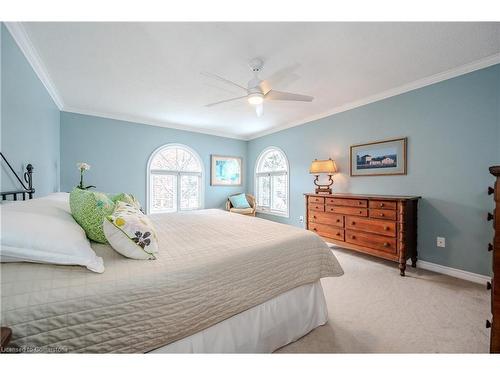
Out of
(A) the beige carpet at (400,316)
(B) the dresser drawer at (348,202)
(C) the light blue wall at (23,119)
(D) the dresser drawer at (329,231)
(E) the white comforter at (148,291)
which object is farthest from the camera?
(D) the dresser drawer at (329,231)

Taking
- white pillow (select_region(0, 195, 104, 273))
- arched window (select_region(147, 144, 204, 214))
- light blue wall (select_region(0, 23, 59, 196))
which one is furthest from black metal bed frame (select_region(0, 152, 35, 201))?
arched window (select_region(147, 144, 204, 214))

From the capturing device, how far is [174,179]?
4.68 metres

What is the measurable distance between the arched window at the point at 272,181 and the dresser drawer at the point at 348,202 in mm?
1563

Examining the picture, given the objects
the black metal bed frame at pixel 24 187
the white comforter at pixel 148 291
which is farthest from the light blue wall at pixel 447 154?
the black metal bed frame at pixel 24 187

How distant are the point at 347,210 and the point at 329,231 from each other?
457 mm

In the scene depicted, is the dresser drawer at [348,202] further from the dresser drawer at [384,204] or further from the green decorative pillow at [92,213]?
the green decorative pillow at [92,213]

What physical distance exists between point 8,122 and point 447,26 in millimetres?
3689

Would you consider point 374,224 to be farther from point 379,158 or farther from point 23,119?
point 23,119

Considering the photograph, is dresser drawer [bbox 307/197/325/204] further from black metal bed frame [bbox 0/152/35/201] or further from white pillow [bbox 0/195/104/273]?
black metal bed frame [bbox 0/152/35/201]

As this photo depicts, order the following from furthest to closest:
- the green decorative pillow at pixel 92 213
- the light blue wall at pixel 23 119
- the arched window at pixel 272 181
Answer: the arched window at pixel 272 181, the light blue wall at pixel 23 119, the green decorative pillow at pixel 92 213

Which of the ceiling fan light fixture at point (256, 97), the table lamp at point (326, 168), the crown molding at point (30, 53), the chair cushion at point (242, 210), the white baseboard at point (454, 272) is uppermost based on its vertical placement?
the crown molding at point (30, 53)

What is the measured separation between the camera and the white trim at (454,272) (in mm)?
2234

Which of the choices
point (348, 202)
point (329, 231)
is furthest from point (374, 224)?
point (329, 231)
